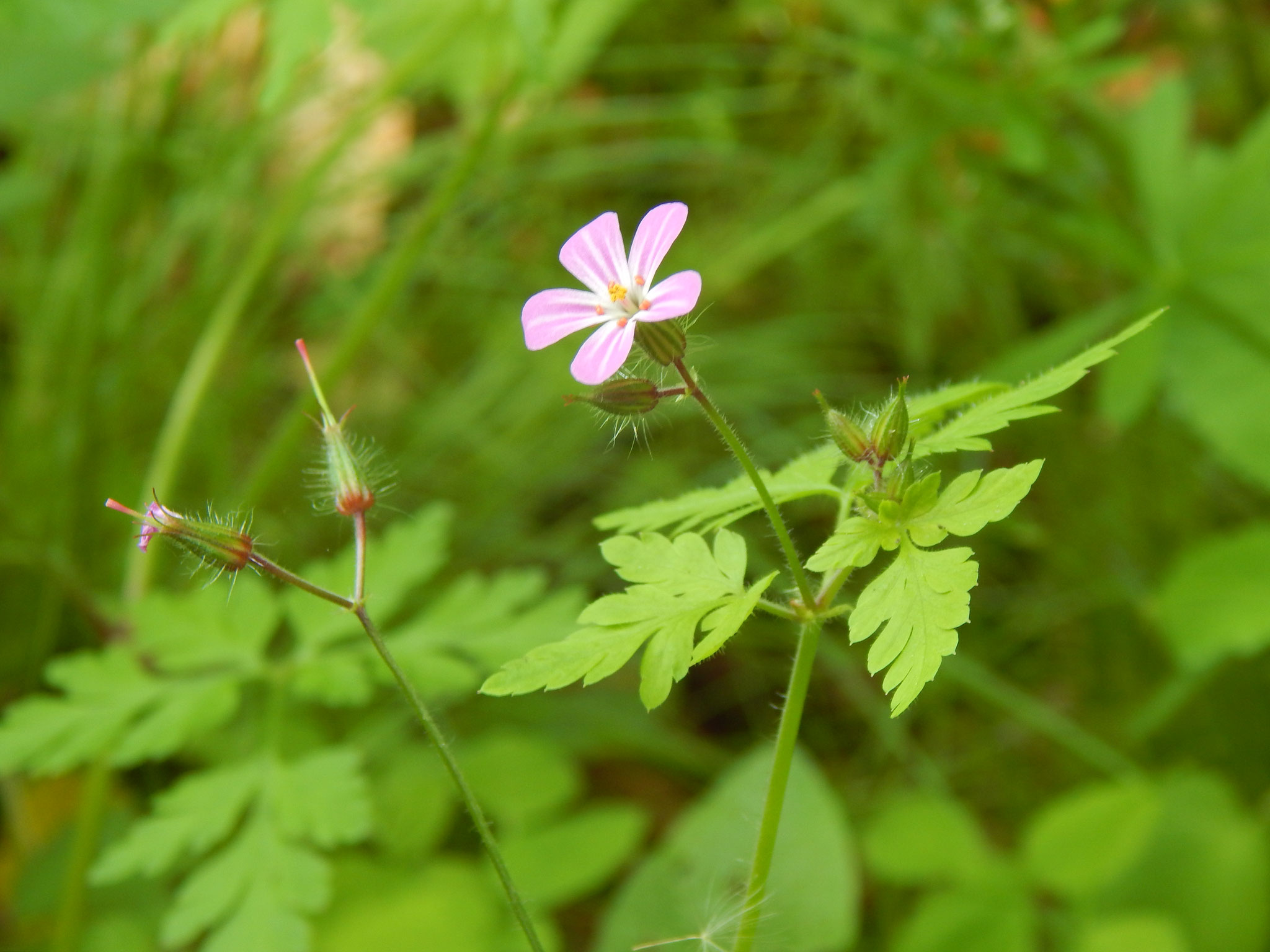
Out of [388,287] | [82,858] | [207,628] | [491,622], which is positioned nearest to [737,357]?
[388,287]

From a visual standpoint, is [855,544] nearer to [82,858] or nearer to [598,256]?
[598,256]

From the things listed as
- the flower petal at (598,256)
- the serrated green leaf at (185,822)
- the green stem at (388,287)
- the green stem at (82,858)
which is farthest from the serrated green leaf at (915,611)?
the green stem at (82,858)

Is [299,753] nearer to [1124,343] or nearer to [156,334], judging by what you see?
[156,334]

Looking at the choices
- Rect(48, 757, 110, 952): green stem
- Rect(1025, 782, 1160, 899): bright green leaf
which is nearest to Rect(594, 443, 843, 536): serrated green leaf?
Rect(1025, 782, 1160, 899): bright green leaf

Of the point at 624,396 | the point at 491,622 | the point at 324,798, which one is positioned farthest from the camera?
the point at 491,622

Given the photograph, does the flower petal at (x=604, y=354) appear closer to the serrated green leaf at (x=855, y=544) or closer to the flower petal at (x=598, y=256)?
the flower petal at (x=598, y=256)

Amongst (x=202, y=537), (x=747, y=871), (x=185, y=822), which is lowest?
(x=747, y=871)
